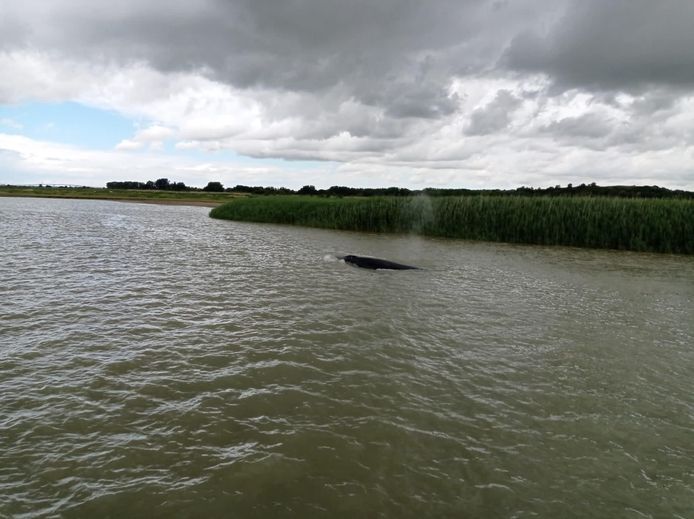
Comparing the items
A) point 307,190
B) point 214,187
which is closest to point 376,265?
point 307,190

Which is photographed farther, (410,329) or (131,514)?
(410,329)

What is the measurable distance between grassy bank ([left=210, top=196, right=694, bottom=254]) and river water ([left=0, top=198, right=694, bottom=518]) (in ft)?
49.3

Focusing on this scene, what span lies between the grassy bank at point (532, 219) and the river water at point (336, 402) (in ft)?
49.3

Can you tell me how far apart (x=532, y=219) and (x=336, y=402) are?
82.2ft

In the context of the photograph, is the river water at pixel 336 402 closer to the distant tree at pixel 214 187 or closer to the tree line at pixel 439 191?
the tree line at pixel 439 191

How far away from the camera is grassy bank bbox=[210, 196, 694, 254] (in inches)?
961

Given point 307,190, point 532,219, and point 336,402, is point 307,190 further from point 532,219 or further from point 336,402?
point 336,402

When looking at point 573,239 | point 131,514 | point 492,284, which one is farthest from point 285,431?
point 573,239

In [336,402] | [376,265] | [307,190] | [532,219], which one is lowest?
[336,402]

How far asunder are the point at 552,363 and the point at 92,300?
9.80 m

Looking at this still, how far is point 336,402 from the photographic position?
552 cm

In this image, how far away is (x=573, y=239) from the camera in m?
26.4

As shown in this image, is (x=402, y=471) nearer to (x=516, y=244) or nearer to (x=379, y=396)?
(x=379, y=396)

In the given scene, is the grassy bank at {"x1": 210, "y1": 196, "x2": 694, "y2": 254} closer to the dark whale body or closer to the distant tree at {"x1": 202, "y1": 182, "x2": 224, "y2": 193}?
the dark whale body
